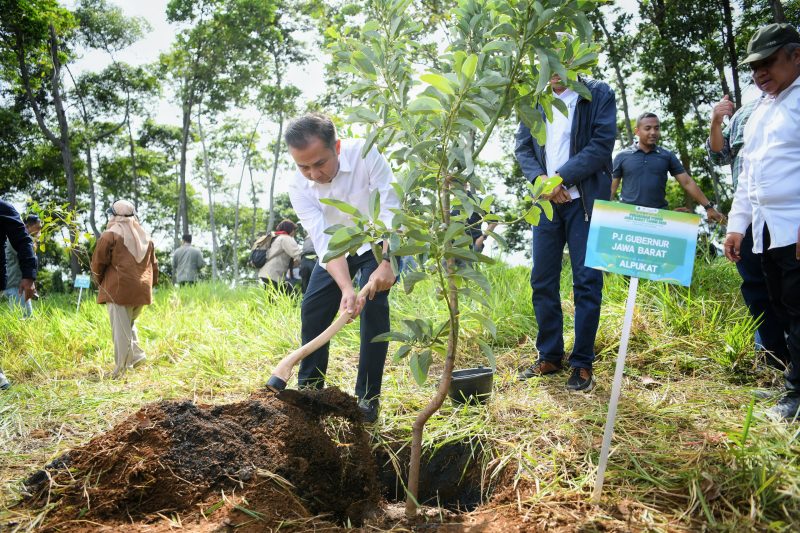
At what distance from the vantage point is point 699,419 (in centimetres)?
225

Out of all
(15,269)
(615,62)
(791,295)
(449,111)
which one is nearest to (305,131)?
(449,111)

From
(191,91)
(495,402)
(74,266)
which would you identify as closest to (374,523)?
(495,402)

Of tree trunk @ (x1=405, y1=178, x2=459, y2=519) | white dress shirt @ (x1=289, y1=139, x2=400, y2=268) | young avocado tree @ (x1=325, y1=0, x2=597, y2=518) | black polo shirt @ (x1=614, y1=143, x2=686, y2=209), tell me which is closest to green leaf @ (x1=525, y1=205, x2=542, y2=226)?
young avocado tree @ (x1=325, y1=0, x2=597, y2=518)

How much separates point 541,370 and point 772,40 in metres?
1.93

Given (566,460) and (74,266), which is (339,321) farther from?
(74,266)

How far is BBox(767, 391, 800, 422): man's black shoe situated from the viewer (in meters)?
2.16

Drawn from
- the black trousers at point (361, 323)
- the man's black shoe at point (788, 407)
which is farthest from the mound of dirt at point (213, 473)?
the man's black shoe at point (788, 407)

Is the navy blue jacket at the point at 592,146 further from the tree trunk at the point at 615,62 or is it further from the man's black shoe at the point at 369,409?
the tree trunk at the point at 615,62

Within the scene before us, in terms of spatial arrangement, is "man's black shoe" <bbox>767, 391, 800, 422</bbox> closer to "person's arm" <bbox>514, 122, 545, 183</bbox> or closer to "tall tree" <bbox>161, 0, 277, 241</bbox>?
"person's arm" <bbox>514, 122, 545, 183</bbox>

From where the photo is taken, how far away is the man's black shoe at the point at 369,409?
249cm

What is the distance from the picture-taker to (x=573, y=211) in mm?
2824

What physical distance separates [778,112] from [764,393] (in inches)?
51.8

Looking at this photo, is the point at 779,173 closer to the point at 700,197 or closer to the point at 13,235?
the point at 700,197

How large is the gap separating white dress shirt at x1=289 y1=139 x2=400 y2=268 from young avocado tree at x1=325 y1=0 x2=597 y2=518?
2.10 feet
